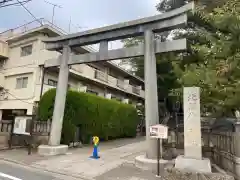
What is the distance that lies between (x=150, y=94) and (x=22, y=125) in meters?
6.76

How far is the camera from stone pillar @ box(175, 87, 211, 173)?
6125mm

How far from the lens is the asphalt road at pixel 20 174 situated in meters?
6.29

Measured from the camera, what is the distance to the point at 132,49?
9.21m

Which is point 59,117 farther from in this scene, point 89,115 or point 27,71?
point 27,71

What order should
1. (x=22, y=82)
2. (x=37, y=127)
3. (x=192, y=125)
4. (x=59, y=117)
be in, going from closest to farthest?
(x=192, y=125) → (x=59, y=117) → (x=37, y=127) → (x=22, y=82)

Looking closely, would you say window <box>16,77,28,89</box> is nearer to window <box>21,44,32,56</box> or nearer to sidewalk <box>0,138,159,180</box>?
window <box>21,44,32,56</box>

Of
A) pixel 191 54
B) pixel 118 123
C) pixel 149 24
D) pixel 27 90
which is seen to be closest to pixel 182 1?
pixel 191 54

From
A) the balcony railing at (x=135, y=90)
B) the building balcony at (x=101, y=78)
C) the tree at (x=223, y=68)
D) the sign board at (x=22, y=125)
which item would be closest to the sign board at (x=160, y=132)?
the tree at (x=223, y=68)

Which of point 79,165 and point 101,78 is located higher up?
point 101,78

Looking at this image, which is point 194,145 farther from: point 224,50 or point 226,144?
point 224,50

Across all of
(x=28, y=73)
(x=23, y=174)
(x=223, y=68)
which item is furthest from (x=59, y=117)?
(x=28, y=73)

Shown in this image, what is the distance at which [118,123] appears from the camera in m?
17.5

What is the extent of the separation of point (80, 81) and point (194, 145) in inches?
568

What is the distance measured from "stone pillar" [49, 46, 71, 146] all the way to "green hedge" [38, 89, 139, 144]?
1.83 m
